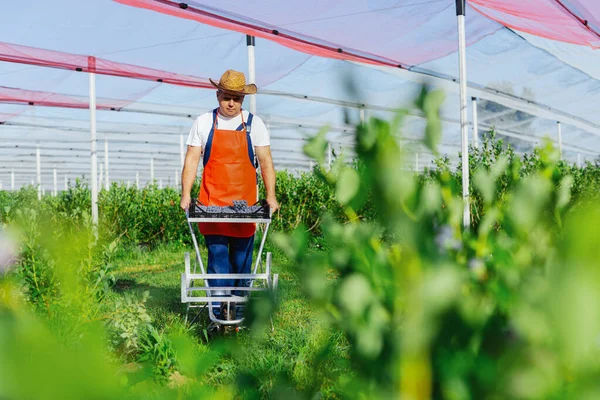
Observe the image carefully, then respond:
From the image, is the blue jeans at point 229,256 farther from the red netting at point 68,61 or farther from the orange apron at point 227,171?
the red netting at point 68,61

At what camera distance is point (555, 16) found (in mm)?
6078

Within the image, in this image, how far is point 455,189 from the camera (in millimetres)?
759

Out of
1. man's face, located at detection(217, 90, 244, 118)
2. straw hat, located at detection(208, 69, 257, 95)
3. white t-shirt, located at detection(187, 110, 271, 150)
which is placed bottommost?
white t-shirt, located at detection(187, 110, 271, 150)

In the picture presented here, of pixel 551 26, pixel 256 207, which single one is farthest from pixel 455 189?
pixel 551 26

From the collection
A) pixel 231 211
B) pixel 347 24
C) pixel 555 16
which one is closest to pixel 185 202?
pixel 231 211

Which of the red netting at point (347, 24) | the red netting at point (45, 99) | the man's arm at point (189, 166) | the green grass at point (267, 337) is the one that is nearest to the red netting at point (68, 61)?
the green grass at point (267, 337)

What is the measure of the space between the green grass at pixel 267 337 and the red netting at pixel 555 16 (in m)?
3.48

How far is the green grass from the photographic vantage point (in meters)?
0.66

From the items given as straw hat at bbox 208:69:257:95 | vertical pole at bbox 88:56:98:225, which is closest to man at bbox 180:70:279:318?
straw hat at bbox 208:69:257:95

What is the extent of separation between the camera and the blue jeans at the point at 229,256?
3.79 m

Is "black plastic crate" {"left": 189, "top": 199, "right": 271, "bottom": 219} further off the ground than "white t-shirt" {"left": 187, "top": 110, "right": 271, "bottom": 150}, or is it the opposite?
"white t-shirt" {"left": 187, "top": 110, "right": 271, "bottom": 150}

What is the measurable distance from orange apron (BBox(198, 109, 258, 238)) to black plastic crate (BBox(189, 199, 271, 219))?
0.20 m

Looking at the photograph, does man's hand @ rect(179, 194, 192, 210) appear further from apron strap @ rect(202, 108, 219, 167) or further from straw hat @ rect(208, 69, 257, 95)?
straw hat @ rect(208, 69, 257, 95)

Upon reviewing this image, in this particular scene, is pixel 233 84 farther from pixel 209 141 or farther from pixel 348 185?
pixel 348 185
